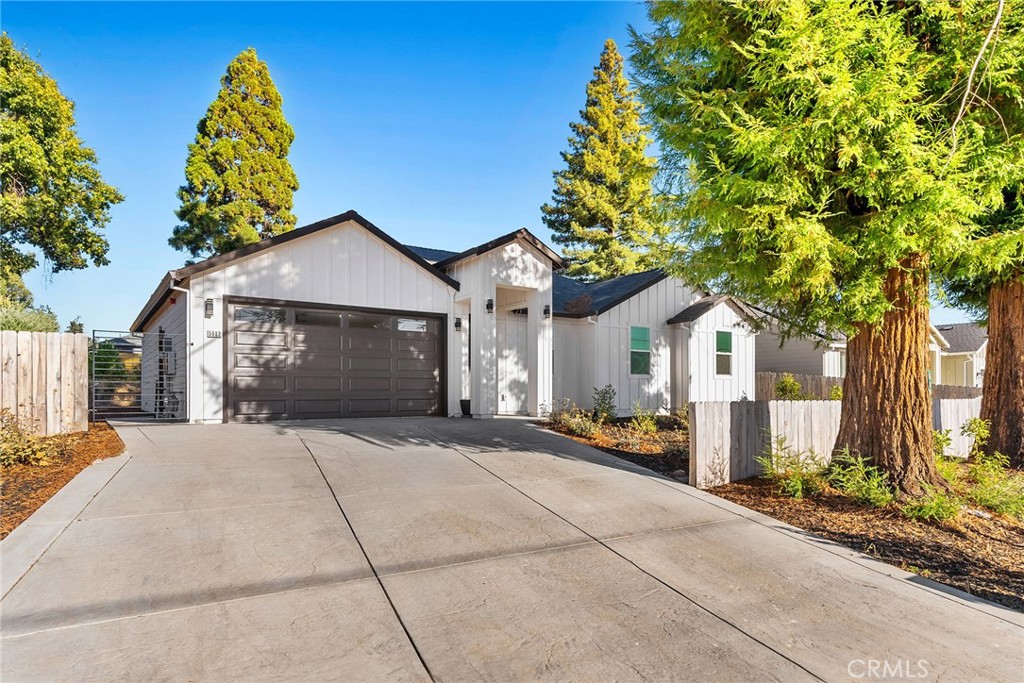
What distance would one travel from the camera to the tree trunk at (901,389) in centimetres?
551

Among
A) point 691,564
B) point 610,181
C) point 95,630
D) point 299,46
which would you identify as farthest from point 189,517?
point 610,181

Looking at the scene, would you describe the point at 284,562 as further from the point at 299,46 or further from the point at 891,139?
the point at 299,46

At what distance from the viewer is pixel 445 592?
10.8ft

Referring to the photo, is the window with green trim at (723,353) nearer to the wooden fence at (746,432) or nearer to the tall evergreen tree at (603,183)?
the wooden fence at (746,432)

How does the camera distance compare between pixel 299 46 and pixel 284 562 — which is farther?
pixel 299 46

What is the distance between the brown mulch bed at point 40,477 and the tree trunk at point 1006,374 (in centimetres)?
1231

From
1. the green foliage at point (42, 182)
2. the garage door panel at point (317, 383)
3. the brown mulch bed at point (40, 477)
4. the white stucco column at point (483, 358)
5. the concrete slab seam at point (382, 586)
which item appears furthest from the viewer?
the green foliage at point (42, 182)

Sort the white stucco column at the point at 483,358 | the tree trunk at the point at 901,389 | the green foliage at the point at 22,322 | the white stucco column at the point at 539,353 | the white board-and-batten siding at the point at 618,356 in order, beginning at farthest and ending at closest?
1. the white board-and-batten siding at the point at 618,356
2. the white stucco column at the point at 539,353
3. the white stucco column at the point at 483,358
4. the green foliage at the point at 22,322
5. the tree trunk at the point at 901,389

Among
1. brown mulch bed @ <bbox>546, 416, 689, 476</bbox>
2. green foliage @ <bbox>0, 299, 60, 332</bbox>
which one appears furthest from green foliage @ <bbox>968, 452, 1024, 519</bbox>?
green foliage @ <bbox>0, 299, 60, 332</bbox>

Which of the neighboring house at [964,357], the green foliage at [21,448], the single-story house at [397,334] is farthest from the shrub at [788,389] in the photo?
the neighboring house at [964,357]

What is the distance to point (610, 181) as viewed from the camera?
2716 centimetres

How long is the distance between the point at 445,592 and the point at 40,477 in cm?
474

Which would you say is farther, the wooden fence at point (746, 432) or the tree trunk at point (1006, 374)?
the tree trunk at point (1006, 374)

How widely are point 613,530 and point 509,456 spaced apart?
2.73 m
